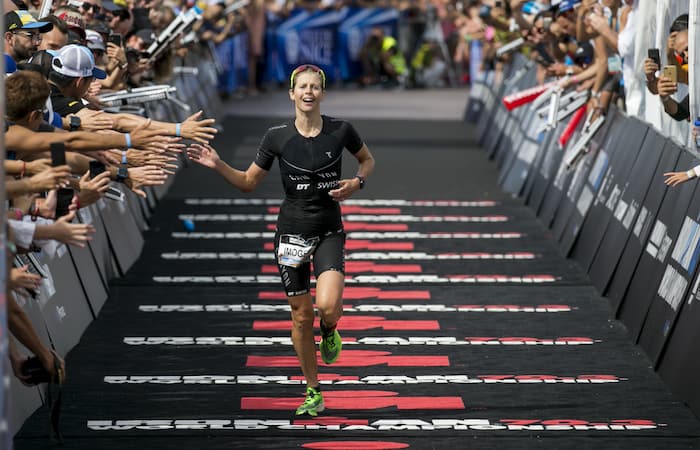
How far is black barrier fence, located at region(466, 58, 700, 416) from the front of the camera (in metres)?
10.0

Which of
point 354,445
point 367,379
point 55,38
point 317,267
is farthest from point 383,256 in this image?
point 354,445

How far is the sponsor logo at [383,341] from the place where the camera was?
11.3 m

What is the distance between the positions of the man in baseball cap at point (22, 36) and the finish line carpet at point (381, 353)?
2395mm

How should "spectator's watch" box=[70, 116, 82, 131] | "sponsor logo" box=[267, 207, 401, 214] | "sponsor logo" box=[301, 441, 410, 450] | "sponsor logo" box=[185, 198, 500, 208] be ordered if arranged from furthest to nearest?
1. "sponsor logo" box=[185, 198, 500, 208]
2. "sponsor logo" box=[267, 207, 401, 214]
3. "spectator's watch" box=[70, 116, 82, 131]
4. "sponsor logo" box=[301, 441, 410, 450]

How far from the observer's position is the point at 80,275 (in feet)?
38.7

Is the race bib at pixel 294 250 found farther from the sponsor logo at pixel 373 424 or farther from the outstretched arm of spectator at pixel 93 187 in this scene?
the outstretched arm of spectator at pixel 93 187

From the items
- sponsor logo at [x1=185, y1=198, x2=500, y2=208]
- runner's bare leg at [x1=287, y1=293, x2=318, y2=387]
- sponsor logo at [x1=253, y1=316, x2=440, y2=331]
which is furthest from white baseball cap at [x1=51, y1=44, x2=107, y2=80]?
sponsor logo at [x1=185, y1=198, x2=500, y2=208]

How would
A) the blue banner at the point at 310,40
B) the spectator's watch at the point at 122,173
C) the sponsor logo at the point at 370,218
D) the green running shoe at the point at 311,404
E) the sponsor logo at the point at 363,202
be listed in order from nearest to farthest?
the spectator's watch at the point at 122,173 < the green running shoe at the point at 311,404 < the sponsor logo at the point at 370,218 < the sponsor logo at the point at 363,202 < the blue banner at the point at 310,40

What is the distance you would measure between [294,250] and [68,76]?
232cm

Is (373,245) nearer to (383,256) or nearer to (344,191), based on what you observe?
(383,256)

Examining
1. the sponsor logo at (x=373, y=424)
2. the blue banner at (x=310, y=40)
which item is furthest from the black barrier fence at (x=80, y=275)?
the blue banner at (x=310, y=40)

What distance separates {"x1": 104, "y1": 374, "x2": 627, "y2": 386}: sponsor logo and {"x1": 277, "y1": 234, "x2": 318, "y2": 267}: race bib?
4.06 feet

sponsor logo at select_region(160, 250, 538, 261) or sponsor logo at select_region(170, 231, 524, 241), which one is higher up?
sponsor logo at select_region(160, 250, 538, 261)

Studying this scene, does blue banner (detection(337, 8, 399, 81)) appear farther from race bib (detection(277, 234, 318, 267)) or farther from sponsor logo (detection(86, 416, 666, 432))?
sponsor logo (detection(86, 416, 666, 432))
